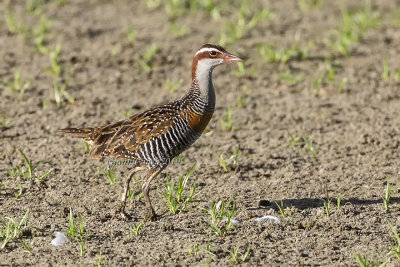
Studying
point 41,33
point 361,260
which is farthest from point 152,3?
point 361,260

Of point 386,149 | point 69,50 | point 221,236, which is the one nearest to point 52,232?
point 221,236

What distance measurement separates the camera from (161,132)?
7426 mm

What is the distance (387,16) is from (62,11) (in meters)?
5.80

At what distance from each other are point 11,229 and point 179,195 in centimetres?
168

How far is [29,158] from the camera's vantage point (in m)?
8.85

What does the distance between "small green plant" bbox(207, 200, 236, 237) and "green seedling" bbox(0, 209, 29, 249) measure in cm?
166

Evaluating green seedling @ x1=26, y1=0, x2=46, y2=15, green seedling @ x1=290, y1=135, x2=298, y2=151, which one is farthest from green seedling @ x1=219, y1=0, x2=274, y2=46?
green seedling @ x1=26, y1=0, x2=46, y2=15

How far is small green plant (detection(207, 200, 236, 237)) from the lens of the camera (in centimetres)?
693

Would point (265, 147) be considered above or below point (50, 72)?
below

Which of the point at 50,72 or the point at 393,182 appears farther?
the point at 50,72

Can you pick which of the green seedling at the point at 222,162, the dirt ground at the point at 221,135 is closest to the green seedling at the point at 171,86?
the dirt ground at the point at 221,135

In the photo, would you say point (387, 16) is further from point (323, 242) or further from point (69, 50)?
point (323, 242)

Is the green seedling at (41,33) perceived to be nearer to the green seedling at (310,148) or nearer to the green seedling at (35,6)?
the green seedling at (35,6)

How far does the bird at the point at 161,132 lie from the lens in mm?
7406
